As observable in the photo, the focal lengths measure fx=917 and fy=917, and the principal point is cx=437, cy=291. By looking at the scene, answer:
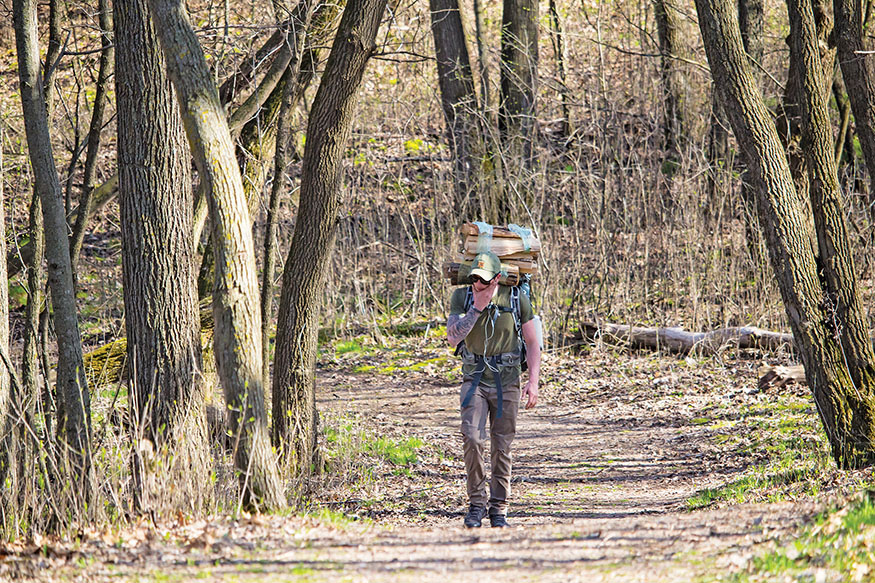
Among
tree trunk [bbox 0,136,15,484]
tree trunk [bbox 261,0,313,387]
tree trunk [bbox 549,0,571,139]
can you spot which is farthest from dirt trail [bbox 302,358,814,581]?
tree trunk [bbox 549,0,571,139]

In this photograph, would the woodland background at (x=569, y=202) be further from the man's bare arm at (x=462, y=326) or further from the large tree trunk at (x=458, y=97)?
the man's bare arm at (x=462, y=326)

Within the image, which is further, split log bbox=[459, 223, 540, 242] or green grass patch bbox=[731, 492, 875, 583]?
split log bbox=[459, 223, 540, 242]

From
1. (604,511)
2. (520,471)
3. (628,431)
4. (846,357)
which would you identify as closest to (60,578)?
(604,511)

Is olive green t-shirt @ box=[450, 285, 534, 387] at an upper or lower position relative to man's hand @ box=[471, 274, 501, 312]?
lower

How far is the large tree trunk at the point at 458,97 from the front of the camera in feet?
48.7

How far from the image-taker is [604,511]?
705 cm

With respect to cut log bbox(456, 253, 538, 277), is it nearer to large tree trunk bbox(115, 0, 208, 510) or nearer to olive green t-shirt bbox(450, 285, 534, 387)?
olive green t-shirt bbox(450, 285, 534, 387)

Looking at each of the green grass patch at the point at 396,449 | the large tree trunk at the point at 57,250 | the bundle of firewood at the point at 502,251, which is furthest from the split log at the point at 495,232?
the green grass patch at the point at 396,449

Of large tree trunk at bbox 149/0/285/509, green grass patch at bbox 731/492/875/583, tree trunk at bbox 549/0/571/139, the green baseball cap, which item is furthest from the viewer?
tree trunk at bbox 549/0/571/139

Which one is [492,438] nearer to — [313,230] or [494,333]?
[494,333]

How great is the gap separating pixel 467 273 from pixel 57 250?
9.62 ft

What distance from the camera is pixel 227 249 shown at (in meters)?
5.35

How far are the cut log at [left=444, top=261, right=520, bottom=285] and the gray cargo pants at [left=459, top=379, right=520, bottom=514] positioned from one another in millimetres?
650

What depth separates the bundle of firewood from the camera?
19.4ft
